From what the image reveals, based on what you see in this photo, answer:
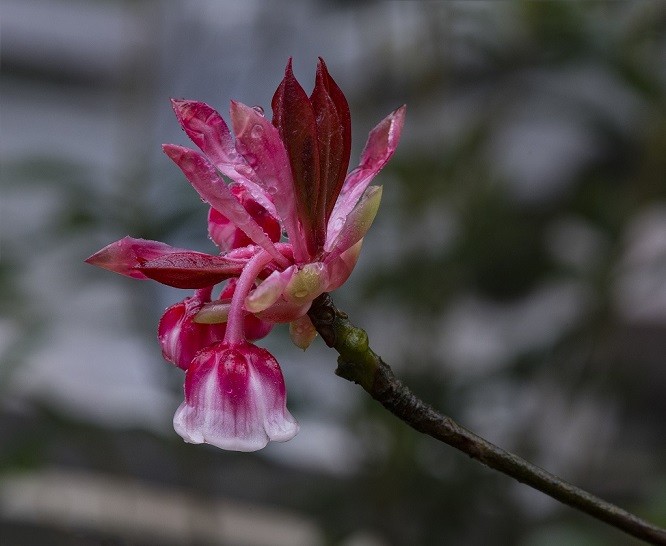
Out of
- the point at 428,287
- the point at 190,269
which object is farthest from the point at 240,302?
the point at 428,287

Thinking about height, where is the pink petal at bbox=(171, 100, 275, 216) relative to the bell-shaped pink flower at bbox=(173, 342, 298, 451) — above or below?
above

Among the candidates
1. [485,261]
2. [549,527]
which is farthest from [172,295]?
[549,527]

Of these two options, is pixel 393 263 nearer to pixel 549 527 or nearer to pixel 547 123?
pixel 549 527

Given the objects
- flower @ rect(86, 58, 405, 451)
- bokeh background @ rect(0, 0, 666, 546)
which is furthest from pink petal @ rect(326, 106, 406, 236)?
bokeh background @ rect(0, 0, 666, 546)

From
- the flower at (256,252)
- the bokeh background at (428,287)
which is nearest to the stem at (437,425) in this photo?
the flower at (256,252)

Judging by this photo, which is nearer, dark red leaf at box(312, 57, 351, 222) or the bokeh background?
dark red leaf at box(312, 57, 351, 222)

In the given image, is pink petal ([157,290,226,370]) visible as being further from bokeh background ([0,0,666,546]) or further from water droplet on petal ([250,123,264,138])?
bokeh background ([0,0,666,546])

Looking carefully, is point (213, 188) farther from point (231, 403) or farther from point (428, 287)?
point (428, 287)
